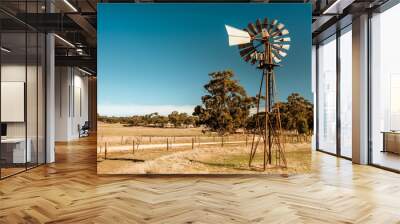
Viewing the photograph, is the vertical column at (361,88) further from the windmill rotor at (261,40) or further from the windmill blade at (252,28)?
the windmill blade at (252,28)

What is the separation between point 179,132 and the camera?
6.24 m

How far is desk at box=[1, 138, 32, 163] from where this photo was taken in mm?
6082

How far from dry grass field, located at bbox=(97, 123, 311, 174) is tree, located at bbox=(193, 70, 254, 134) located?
20 centimetres

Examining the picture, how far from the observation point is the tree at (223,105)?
20.4 ft

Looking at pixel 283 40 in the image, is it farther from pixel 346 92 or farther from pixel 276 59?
pixel 346 92

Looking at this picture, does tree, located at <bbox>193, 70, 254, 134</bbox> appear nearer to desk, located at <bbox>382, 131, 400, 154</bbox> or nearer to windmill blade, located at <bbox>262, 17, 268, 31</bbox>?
windmill blade, located at <bbox>262, 17, 268, 31</bbox>

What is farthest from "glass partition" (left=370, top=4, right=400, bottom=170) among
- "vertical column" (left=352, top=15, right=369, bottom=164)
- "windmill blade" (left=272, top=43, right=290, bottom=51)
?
"windmill blade" (left=272, top=43, right=290, bottom=51)

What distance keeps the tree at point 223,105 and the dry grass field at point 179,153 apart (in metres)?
0.20

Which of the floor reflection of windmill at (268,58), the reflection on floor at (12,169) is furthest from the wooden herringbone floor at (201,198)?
the floor reflection of windmill at (268,58)

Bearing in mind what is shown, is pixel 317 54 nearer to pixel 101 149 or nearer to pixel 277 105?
pixel 277 105

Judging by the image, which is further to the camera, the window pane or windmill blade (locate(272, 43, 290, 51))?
the window pane

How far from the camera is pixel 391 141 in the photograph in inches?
271

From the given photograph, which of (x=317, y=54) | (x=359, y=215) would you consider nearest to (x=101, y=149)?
(x=359, y=215)

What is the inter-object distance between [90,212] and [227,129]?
2892 mm
